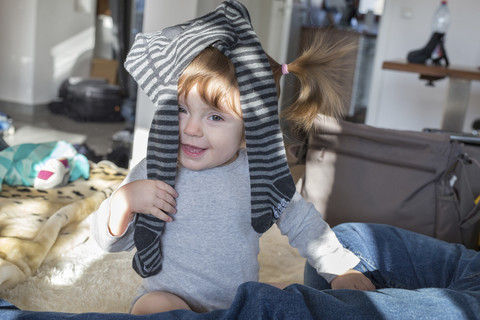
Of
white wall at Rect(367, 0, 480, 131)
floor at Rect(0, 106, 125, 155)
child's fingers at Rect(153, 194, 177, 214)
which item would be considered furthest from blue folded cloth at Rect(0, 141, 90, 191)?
white wall at Rect(367, 0, 480, 131)

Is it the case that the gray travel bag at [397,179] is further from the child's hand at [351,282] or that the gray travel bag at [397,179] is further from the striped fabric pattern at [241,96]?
the striped fabric pattern at [241,96]

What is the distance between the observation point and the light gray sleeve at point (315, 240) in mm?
1062

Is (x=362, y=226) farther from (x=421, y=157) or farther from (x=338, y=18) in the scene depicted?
(x=338, y=18)

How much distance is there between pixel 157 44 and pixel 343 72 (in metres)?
0.41

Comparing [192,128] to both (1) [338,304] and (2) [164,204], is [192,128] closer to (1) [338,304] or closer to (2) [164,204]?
(2) [164,204]

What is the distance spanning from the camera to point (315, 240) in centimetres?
106

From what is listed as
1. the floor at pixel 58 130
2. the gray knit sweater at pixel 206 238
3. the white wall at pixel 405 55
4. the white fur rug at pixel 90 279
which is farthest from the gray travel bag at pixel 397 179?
the white wall at pixel 405 55

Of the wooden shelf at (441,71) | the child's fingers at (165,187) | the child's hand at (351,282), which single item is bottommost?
the child's hand at (351,282)

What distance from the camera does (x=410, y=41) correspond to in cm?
402

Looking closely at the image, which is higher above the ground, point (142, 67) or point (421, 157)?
point (142, 67)

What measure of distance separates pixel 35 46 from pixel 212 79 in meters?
3.49

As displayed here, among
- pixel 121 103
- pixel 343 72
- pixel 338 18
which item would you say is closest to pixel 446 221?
pixel 343 72

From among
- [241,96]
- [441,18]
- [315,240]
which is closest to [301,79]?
[241,96]

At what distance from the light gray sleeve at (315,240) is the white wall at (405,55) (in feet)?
10.3
